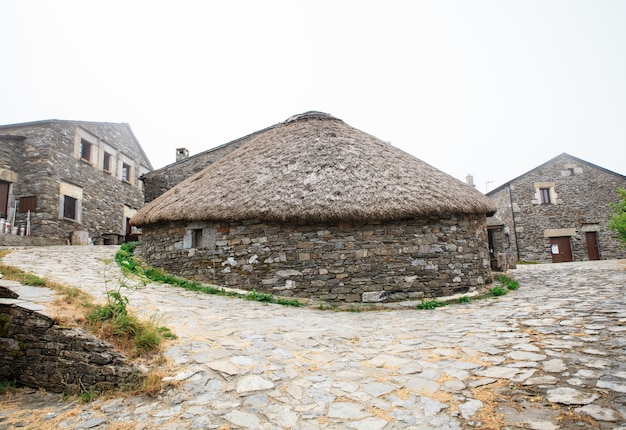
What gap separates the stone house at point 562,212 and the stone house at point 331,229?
460 inches

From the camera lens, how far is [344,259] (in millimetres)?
6973

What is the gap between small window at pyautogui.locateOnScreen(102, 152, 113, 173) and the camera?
54.8ft

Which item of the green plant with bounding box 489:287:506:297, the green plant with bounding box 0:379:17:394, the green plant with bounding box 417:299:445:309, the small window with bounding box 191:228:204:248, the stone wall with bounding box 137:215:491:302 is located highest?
the small window with bounding box 191:228:204:248

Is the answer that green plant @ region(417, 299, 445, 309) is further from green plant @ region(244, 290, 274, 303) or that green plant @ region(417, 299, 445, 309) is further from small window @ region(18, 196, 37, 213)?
small window @ region(18, 196, 37, 213)

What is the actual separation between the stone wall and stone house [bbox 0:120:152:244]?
8300mm

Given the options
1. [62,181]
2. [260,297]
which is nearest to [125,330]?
[260,297]

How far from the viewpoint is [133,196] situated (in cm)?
1864

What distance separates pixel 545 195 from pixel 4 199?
944 inches

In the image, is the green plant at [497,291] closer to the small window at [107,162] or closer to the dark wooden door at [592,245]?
the dark wooden door at [592,245]

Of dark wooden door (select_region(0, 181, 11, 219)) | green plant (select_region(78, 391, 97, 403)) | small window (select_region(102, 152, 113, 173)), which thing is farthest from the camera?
small window (select_region(102, 152, 113, 173))

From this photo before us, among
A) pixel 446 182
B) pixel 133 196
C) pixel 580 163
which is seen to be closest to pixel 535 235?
pixel 580 163

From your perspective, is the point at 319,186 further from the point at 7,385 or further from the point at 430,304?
the point at 7,385

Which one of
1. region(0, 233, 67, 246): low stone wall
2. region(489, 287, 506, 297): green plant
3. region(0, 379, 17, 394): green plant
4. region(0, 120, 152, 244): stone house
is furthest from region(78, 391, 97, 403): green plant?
region(0, 120, 152, 244): stone house

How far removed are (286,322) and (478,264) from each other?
4980 mm
